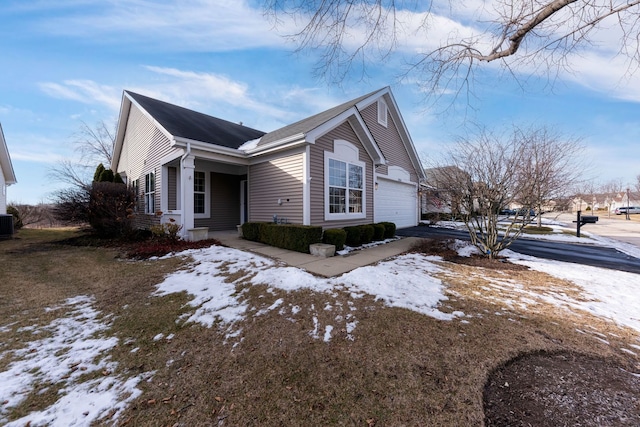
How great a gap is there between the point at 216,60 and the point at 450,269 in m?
9.92

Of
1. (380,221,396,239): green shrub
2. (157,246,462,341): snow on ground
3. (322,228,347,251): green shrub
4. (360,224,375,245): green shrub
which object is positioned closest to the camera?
(157,246,462,341): snow on ground

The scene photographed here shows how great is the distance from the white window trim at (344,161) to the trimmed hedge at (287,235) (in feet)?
4.72

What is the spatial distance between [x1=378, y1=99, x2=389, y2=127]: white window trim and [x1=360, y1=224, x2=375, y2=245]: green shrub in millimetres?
7197

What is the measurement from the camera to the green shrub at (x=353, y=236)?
27.2 feet

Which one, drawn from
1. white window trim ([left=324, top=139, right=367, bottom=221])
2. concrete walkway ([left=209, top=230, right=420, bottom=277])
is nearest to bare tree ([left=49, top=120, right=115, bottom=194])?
concrete walkway ([left=209, top=230, right=420, bottom=277])

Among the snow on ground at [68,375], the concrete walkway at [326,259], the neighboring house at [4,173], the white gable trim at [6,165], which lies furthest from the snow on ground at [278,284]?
the white gable trim at [6,165]

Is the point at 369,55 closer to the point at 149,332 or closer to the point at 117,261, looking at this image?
the point at 149,332

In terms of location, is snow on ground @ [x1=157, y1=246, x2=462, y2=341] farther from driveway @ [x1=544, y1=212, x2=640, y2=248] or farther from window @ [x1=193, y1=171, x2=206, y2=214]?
driveway @ [x1=544, y1=212, x2=640, y2=248]

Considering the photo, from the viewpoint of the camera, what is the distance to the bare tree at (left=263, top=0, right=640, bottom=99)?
398 cm

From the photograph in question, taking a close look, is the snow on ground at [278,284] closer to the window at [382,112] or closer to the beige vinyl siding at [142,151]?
the beige vinyl siding at [142,151]

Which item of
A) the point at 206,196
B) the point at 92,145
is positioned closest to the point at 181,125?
the point at 206,196

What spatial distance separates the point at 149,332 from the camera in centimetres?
313

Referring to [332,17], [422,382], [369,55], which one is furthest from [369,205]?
[422,382]

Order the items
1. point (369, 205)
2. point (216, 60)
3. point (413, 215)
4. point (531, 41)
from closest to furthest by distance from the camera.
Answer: point (531, 41), point (216, 60), point (369, 205), point (413, 215)
